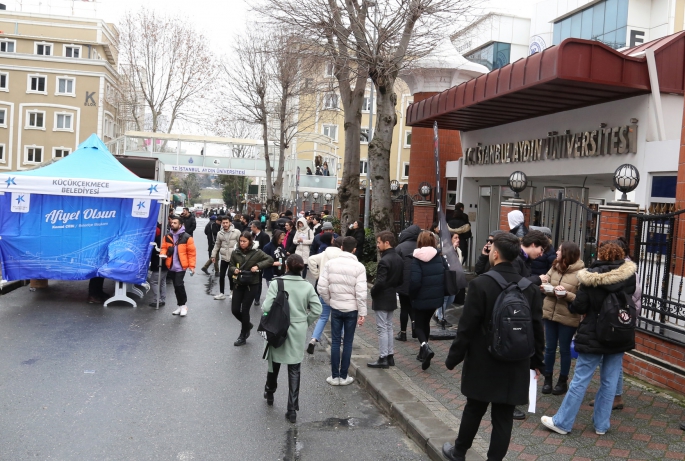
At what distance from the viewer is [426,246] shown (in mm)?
7777

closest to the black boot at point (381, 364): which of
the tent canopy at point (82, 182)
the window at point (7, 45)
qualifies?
the tent canopy at point (82, 182)

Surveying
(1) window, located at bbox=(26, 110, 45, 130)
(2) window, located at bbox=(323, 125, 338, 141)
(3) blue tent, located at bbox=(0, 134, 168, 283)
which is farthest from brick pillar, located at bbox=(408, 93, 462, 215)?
(1) window, located at bbox=(26, 110, 45, 130)

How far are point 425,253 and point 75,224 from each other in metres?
7.52

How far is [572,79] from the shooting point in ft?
30.8

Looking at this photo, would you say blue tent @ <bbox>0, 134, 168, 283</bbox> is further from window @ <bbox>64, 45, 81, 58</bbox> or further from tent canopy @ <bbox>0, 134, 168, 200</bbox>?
window @ <bbox>64, 45, 81, 58</bbox>

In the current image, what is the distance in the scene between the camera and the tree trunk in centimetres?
1515

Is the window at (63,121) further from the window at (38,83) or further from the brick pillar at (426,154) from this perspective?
the brick pillar at (426,154)

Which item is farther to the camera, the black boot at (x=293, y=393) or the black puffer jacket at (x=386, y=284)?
the black puffer jacket at (x=386, y=284)

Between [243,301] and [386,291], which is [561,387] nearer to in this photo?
[386,291]

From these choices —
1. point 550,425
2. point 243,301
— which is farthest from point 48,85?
point 550,425

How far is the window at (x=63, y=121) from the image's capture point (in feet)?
165

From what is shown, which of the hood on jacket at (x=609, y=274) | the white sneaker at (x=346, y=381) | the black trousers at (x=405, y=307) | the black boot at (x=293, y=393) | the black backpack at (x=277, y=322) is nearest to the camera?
the hood on jacket at (x=609, y=274)

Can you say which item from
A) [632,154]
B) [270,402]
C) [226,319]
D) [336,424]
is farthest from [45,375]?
[632,154]

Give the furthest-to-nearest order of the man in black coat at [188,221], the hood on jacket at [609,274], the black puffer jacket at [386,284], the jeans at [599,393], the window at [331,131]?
the window at [331,131] < the man in black coat at [188,221] < the black puffer jacket at [386,284] < the jeans at [599,393] < the hood on jacket at [609,274]
